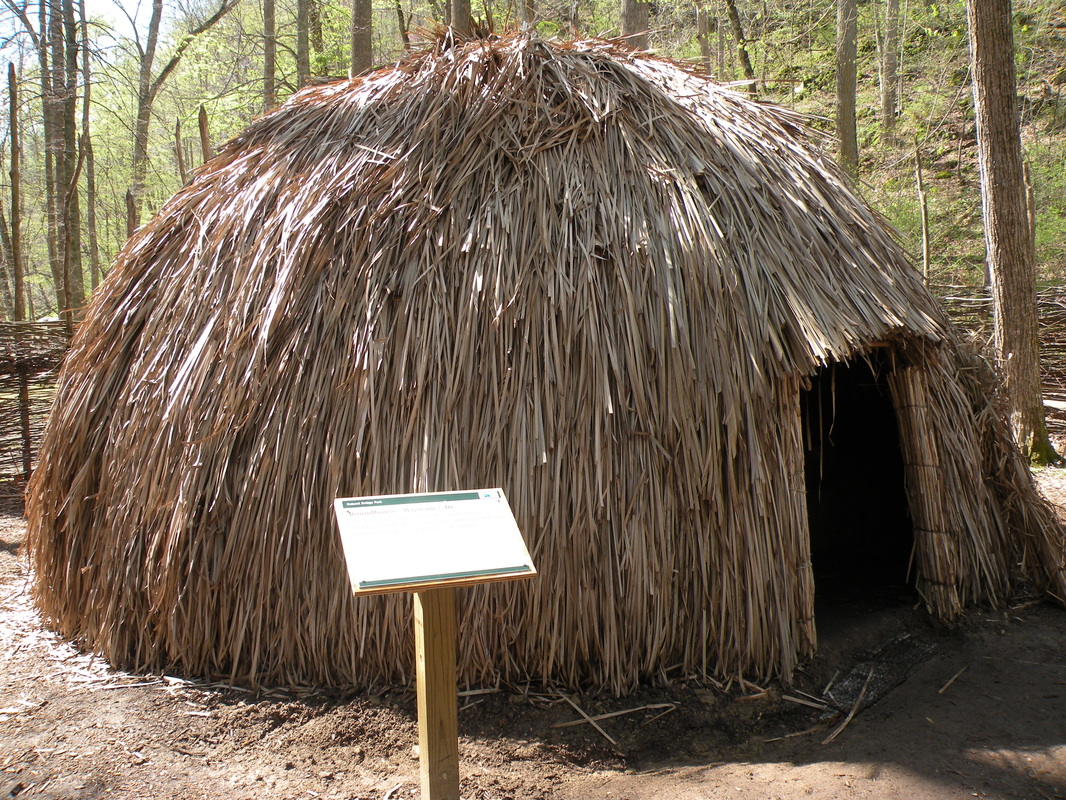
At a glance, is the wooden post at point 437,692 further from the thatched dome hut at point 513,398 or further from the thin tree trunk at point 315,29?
the thin tree trunk at point 315,29

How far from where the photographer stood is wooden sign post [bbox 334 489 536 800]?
201 cm

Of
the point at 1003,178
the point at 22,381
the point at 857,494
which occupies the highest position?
the point at 1003,178

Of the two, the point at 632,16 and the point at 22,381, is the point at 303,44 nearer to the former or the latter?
the point at 632,16

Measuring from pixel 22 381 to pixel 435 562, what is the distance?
741cm

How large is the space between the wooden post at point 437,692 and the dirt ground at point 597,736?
47 cm

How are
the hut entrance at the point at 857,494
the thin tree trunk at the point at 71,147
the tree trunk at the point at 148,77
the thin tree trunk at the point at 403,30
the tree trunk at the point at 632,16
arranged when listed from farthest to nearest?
the tree trunk at the point at 148,77 → the thin tree trunk at the point at 71,147 → the tree trunk at the point at 632,16 → the thin tree trunk at the point at 403,30 → the hut entrance at the point at 857,494

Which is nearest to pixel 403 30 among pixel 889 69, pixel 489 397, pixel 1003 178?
pixel 489 397

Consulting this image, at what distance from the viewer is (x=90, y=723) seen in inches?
117

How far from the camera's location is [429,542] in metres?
2.09

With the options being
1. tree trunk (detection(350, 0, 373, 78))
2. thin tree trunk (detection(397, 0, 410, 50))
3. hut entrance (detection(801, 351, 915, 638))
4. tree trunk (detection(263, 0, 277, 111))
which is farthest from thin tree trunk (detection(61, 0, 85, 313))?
hut entrance (detection(801, 351, 915, 638))

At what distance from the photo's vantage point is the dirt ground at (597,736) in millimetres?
2596

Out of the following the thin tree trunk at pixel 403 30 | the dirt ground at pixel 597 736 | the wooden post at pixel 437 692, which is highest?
the thin tree trunk at pixel 403 30

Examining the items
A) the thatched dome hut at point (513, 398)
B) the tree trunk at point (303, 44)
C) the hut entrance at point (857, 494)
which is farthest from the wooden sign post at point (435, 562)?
the tree trunk at point (303, 44)

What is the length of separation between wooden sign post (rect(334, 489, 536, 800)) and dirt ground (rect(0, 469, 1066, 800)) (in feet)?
1.75
